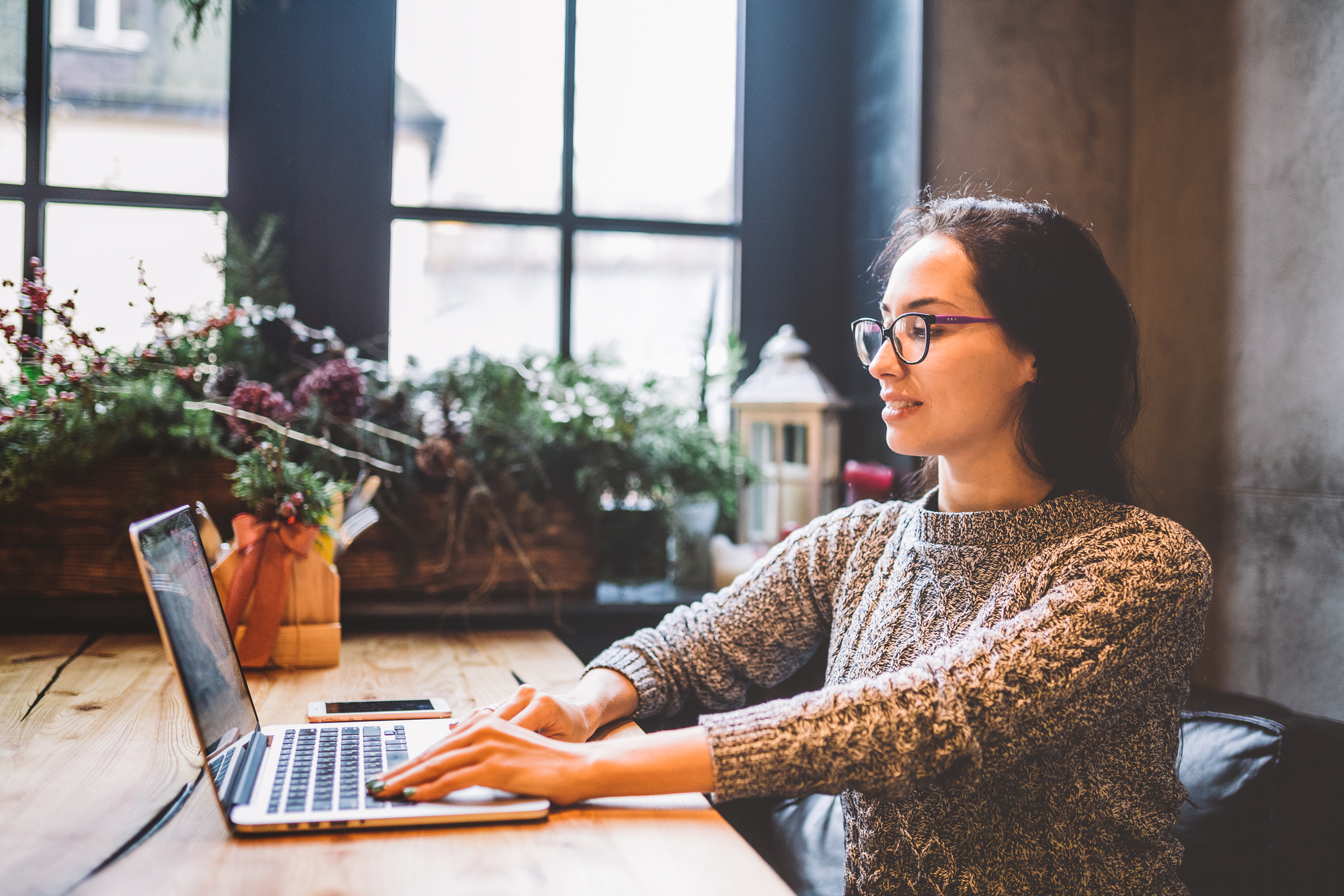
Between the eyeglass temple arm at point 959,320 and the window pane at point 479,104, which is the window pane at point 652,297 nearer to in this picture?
the window pane at point 479,104

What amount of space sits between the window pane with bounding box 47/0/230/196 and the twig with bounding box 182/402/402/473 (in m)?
0.64

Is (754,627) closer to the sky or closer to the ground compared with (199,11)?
closer to the ground

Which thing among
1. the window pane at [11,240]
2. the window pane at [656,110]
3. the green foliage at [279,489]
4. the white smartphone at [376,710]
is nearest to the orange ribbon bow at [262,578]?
the green foliage at [279,489]

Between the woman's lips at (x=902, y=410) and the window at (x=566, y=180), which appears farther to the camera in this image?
the window at (x=566, y=180)

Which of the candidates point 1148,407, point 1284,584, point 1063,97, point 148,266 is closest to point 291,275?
point 148,266

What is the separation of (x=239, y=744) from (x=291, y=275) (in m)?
1.33

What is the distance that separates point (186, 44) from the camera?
6.66 feet

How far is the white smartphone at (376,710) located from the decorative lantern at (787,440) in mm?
965

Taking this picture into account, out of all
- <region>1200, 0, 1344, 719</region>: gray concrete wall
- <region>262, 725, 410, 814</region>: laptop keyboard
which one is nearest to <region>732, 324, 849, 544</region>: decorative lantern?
<region>1200, 0, 1344, 719</region>: gray concrete wall

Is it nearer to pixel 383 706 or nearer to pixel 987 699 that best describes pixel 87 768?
pixel 383 706

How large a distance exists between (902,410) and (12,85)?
1.95 metres

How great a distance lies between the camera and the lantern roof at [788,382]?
2012 mm

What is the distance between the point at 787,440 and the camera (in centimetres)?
212

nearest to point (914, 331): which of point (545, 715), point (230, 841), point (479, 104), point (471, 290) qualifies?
point (545, 715)
